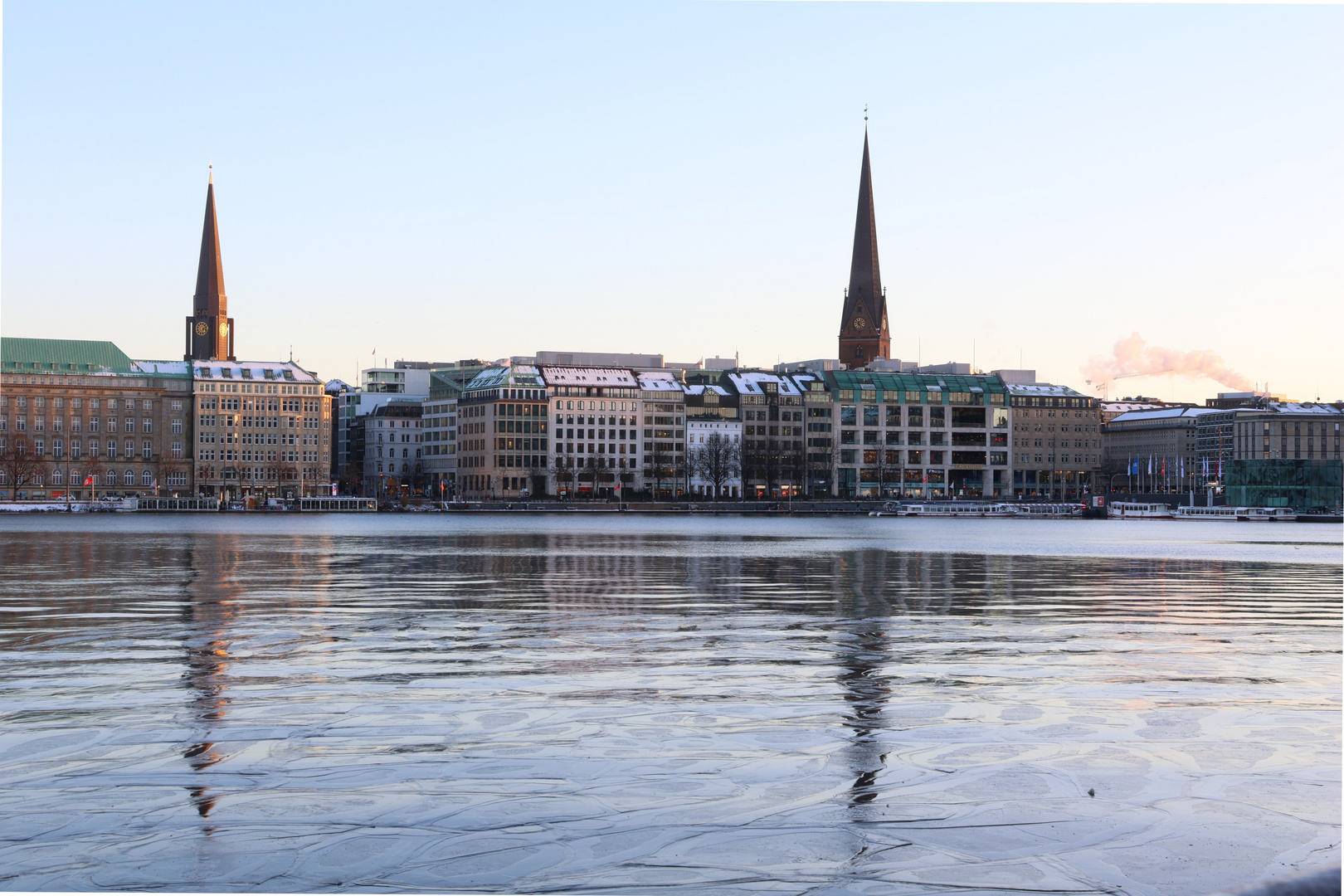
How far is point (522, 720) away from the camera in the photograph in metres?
17.0

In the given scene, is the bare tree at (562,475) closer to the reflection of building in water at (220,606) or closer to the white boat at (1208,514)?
the white boat at (1208,514)

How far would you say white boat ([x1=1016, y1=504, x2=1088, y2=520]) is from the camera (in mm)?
181375

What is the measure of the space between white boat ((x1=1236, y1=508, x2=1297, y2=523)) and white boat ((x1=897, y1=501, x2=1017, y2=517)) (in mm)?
25896

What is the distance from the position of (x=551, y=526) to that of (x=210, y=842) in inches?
4072

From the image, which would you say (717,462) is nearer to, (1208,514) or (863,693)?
(1208,514)

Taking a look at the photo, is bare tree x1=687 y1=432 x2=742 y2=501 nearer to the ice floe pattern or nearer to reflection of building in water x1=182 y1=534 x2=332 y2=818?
reflection of building in water x1=182 y1=534 x2=332 y2=818

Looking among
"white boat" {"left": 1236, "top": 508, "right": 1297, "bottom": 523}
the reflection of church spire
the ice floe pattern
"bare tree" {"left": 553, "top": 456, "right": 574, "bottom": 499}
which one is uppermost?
"bare tree" {"left": 553, "top": 456, "right": 574, "bottom": 499}

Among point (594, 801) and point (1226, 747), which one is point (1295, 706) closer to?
point (1226, 747)

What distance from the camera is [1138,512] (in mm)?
174625

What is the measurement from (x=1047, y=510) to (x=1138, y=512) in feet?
40.9

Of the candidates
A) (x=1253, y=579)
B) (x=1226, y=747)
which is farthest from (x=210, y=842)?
(x=1253, y=579)

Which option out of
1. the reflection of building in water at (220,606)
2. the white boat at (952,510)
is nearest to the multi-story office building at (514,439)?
the white boat at (952,510)

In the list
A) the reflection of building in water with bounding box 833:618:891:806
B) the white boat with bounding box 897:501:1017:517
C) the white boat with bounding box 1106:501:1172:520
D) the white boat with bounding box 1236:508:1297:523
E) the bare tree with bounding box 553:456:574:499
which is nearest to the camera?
the reflection of building in water with bounding box 833:618:891:806

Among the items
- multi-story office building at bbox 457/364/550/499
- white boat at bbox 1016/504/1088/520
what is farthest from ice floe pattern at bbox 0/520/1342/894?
multi-story office building at bbox 457/364/550/499
